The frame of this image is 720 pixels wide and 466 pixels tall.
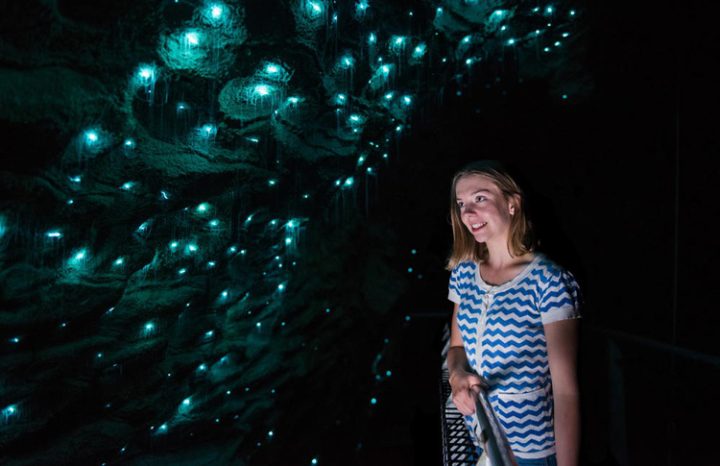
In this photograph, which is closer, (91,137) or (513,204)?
(513,204)

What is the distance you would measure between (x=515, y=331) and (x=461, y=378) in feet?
0.70

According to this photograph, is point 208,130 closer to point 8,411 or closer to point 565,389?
point 8,411

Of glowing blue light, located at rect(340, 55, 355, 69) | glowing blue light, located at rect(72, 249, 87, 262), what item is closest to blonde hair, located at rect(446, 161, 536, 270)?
glowing blue light, located at rect(340, 55, 355, 69)

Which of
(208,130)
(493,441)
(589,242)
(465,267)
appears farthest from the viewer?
(589,242)

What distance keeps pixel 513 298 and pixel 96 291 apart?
7.90ft

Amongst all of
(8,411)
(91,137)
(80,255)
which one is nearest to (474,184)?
(91,137)

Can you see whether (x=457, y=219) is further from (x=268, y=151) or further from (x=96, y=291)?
(x=96, y=291)

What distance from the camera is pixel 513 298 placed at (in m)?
1.20

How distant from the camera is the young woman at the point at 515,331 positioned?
1.10 m

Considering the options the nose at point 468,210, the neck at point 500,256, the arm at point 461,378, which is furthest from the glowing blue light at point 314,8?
the arm at point 461,378

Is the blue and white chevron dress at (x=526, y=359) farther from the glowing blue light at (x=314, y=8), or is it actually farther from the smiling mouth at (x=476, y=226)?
the glowing blue light at (x=314, y=8)

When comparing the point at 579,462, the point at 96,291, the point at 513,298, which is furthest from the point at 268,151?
the point at 579,462

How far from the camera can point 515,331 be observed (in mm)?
1164

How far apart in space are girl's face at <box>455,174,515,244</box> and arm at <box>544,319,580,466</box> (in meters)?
0.35
